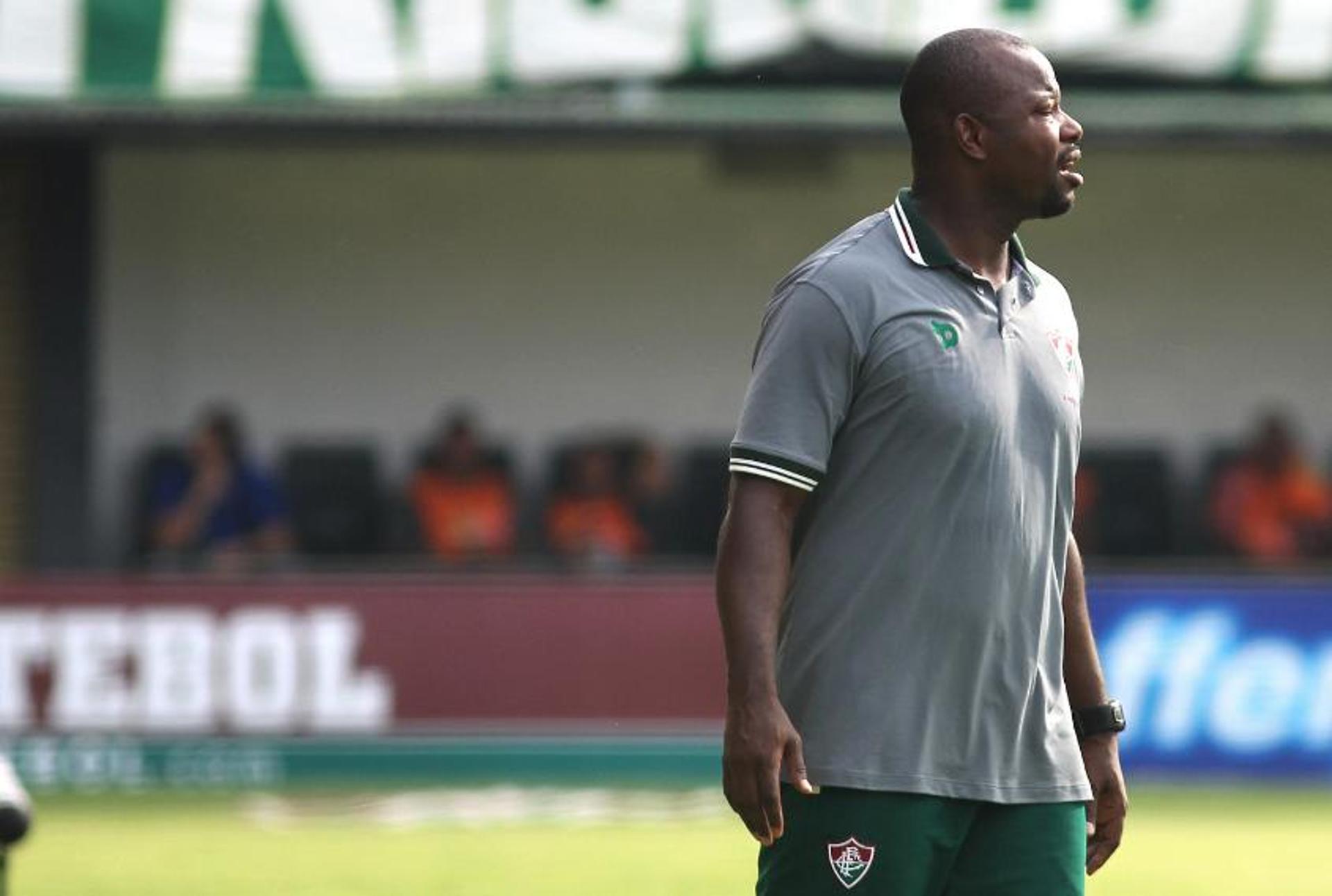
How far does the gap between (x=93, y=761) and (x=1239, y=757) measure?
580 cm

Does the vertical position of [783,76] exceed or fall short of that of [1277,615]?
→ it exceeds it

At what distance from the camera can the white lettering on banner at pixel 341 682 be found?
14695mm

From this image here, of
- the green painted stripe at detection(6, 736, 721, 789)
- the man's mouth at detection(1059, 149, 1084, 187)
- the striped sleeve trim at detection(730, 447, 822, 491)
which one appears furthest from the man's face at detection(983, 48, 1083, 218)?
the green painted stripe at detection(6, 736, 721, 789)

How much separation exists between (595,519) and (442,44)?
3.31m

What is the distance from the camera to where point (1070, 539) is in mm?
4793

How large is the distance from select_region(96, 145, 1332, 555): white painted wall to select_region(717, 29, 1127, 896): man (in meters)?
13.9

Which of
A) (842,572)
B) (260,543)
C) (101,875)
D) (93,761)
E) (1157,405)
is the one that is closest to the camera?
(842,572)

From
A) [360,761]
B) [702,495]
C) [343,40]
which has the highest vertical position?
[343,40]

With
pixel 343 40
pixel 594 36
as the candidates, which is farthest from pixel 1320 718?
pixel 343 40

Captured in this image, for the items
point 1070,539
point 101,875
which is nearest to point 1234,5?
point 101,875

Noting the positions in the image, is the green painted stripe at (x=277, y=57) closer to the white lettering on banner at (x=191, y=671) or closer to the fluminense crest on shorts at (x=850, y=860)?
the white lettering on banner at (x=191, y=671)

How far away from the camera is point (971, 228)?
4.64m

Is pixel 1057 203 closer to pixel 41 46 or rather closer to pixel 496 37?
pixel 496 37

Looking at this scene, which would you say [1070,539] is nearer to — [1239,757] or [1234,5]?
[1239,757]
